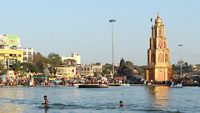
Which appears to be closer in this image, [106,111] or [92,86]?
[106,111]

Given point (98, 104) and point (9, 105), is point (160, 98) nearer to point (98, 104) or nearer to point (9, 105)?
point (98, 104)

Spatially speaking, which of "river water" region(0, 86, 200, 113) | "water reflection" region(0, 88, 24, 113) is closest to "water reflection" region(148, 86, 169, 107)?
"river water" region(0, 86, 200, 113)

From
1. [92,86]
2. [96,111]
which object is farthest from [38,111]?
[92,86]

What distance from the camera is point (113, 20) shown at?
19838 centimetres

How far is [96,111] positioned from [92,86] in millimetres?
117128

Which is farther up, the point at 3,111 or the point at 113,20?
the point at 113,20

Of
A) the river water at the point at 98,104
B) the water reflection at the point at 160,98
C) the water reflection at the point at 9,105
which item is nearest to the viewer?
the water reflection at the point at 9,105

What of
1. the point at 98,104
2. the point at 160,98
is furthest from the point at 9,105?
the point at 160,98

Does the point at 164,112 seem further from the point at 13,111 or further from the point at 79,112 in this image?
the point at 13,111

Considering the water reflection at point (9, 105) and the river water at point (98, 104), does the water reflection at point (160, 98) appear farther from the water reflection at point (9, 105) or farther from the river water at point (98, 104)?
the water reflection at point (9, 105)

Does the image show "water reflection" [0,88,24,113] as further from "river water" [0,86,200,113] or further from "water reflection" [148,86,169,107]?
"water reflection" [148,86,169,107]

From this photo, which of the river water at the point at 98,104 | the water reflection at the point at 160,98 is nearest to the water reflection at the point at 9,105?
the river water at the point at 98,104

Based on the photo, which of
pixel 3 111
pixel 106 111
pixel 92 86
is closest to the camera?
pixel 3 111

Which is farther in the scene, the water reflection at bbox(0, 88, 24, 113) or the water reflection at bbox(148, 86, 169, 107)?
the water reflection at bbox(148, 86, 169, 107)
